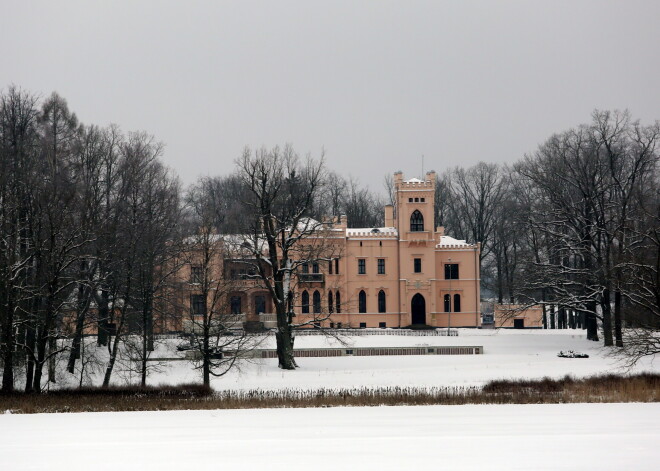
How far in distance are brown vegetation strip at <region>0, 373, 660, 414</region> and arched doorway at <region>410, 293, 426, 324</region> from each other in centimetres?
3466

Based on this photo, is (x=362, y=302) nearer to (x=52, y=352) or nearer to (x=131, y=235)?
(x=131, y=235)

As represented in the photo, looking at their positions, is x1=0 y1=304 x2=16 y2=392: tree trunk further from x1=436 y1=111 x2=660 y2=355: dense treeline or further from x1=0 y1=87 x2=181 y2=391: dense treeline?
x1=436 y1=111 x2=660 y2=355: dense treeline

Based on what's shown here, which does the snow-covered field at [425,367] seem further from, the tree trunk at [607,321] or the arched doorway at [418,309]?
the arched doorway at [418,309]

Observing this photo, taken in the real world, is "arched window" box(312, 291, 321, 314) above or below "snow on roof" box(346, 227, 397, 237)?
below

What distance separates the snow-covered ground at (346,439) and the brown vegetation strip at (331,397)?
75.6 inches

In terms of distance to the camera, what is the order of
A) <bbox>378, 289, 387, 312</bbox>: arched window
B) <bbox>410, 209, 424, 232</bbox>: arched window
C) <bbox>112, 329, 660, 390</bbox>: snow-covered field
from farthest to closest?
<bbox>378, 289, 387, 312</bbox>: arched window
<bbox>410, 209, 424, 232</bbox>: arched window
<bbox>112, 329, 660, 390</bbox>: snow-covered field

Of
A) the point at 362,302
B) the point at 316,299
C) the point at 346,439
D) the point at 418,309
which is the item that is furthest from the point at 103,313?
the point at 418,309

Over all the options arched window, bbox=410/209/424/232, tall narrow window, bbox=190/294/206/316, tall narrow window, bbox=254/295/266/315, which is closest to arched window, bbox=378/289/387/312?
arched window, bbox=410/209/424/232

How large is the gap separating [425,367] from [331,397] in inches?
562

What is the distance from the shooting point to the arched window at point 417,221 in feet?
211

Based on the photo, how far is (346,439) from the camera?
649 inches

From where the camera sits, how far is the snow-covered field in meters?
33.2

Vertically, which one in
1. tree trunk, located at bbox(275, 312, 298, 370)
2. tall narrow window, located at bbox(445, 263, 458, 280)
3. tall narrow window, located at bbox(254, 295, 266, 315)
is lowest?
tree trunk, located at bbox(275, 312, 298, 370)

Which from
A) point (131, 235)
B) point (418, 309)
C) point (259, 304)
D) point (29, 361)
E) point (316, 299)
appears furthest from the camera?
point (418, 309)
